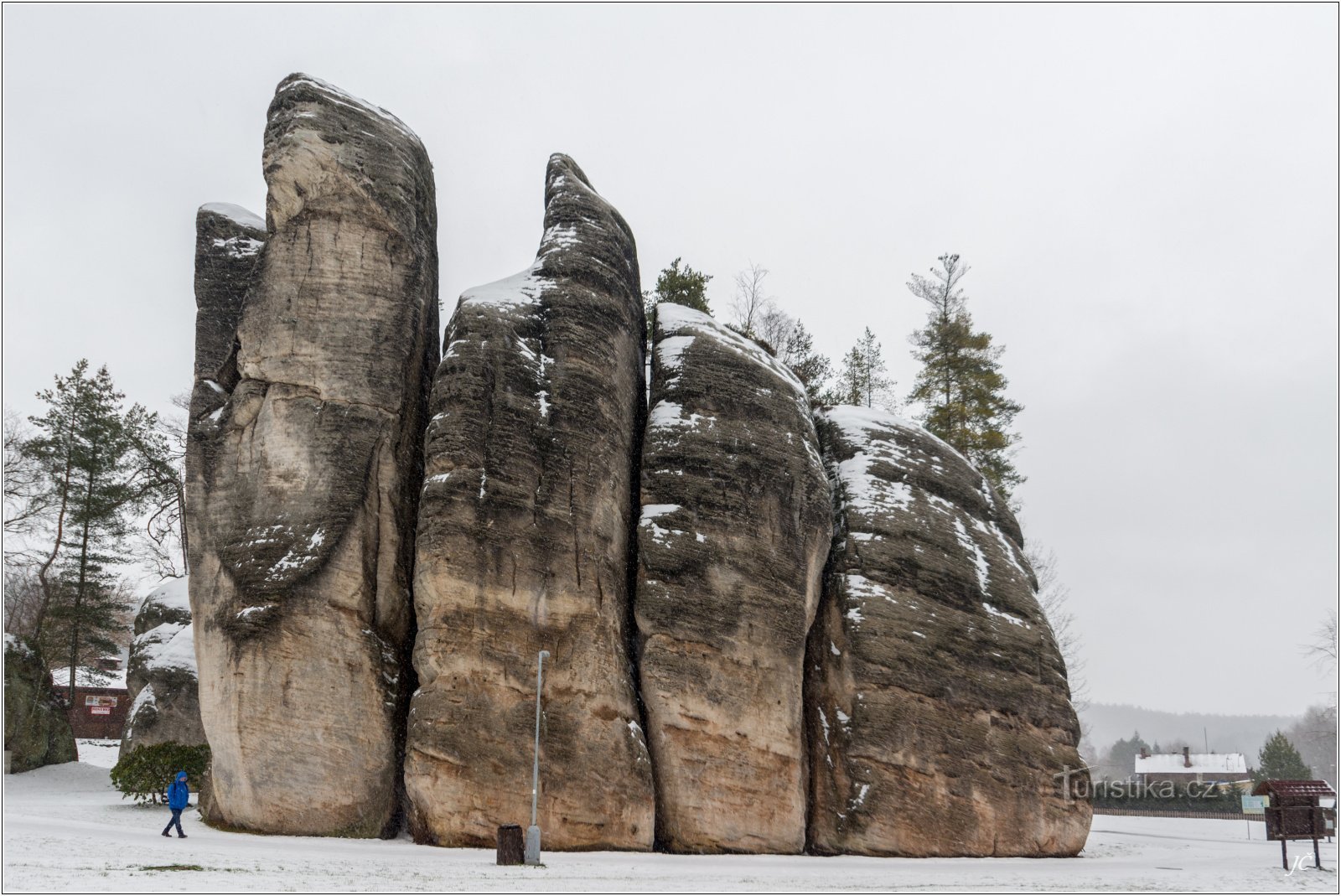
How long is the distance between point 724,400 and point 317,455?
8.49 m

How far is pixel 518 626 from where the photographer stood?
A: 780 inches

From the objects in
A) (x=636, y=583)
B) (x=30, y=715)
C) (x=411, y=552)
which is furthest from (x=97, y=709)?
(x=636, y=583)

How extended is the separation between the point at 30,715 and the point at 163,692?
601cm

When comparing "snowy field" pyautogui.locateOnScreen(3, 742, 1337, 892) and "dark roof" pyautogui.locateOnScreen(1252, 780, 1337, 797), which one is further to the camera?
"dark roof" pyautogui.locateOnScreen(1252, 780, 1337, 797)

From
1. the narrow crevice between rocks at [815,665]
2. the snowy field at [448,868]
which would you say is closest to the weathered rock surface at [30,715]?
the snowy field at [448,868]

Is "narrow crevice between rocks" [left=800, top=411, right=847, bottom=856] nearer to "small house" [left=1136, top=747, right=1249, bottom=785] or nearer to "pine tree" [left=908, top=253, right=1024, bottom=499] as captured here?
"pine tree" [left=908, top=253, right=1024, bottom=499]

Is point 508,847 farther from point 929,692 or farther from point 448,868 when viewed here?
point 929,692

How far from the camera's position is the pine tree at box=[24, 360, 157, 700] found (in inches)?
1446

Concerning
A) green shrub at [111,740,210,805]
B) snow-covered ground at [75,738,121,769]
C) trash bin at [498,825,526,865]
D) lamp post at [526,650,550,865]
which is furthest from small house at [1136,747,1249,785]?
trash bin at [498,825,526,865]

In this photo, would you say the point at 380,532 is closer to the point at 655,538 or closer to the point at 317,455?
the point at 317,455

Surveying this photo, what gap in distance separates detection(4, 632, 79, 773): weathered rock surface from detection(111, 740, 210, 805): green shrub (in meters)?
7.45

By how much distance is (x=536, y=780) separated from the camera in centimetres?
1773

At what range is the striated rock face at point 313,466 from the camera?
19.5 metres

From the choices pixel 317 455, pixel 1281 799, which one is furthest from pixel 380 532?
pixel 1281 799
